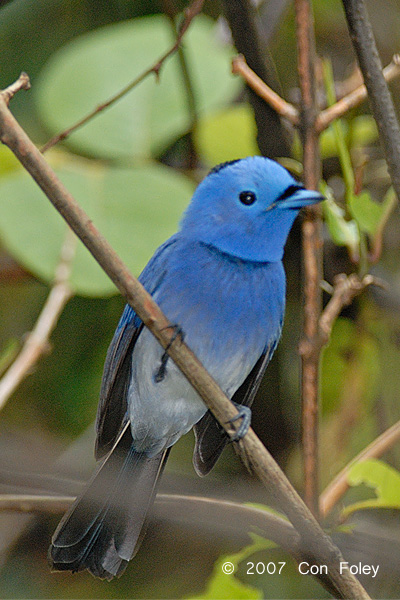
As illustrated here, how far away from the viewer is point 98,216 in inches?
77.3

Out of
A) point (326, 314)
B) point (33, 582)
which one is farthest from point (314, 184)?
point (33, 582)

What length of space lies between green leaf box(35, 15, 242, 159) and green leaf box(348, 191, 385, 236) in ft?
2.96

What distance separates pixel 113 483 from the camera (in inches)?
63.6

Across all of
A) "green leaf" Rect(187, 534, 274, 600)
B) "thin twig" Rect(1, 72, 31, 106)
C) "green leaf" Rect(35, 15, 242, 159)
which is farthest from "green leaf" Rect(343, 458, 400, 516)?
"green leaf" Rect(35, 15, 242, 159)

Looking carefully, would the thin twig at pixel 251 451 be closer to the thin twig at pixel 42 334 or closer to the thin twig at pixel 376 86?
the thin twig at pixel 376 86

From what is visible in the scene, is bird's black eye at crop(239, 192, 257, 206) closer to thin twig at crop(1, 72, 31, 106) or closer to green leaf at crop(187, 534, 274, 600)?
thin twig at crop(1, 72, 31, 106)

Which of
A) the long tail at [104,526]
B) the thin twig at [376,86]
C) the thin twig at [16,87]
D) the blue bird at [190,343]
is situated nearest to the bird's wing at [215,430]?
the blue bird at [190,343]

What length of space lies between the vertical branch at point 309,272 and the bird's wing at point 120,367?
1.09 feet

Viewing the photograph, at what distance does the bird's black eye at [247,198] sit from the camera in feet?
5.07

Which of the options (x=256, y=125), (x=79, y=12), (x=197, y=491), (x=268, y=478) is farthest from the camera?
(x=79, y=12)

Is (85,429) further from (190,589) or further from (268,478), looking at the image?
(268,478)

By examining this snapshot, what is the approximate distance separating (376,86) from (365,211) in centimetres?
40

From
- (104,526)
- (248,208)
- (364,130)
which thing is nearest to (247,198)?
(248,208)

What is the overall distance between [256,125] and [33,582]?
1671 mm
